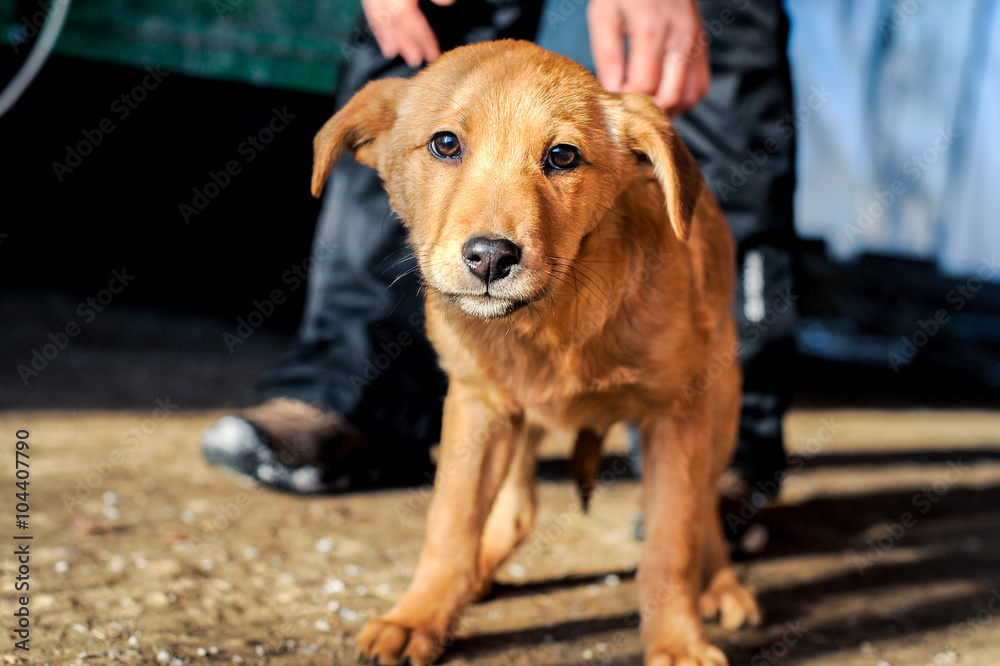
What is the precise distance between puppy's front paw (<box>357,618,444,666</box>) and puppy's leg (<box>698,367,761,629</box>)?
0.75 meters

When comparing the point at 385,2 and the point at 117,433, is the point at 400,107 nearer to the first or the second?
the point at 385,2

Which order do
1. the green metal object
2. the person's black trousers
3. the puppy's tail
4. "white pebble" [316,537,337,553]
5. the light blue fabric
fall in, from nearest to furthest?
the puppy's tail < "white pebble" [316,537,337,553] < the person's black trousers < the green metal object < the light blue fabric

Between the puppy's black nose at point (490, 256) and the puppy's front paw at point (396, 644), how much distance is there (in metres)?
0.79

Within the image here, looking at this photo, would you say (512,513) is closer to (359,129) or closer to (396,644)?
(396,644)

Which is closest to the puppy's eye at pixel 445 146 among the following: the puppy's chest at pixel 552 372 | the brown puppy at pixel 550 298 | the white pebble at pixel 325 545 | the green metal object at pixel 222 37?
the brown puppy at pixel 550 298

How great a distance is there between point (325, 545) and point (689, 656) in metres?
1.11

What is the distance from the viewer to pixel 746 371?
291 centimetres

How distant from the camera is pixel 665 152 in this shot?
70.8 inches

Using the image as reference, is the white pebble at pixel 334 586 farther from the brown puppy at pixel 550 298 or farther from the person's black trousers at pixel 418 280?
the person's black trousers at pixel 418 280

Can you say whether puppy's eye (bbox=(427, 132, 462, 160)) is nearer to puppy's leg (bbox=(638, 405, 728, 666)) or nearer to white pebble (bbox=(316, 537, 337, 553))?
puppy's leg (bbox=(638, 405, 728, 666))

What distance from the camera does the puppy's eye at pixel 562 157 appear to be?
1762 millimetres

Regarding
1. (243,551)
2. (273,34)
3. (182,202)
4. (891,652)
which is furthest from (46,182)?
(891,652)

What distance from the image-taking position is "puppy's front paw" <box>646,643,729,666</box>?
1.82 metres

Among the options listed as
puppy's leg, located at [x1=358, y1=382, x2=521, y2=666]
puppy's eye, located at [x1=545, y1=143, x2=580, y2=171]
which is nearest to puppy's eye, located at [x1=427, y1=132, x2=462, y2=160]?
puppy's eye, located at [x1=545, y1=143, x2=580, y2=171]
